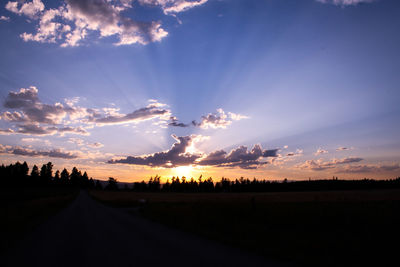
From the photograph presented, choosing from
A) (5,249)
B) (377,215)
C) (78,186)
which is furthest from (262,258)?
(78,186)

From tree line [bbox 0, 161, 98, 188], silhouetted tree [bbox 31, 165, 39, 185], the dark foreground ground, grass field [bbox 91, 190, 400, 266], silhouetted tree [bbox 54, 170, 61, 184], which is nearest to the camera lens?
the dark foreground ground

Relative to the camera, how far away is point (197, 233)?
13.4 meters

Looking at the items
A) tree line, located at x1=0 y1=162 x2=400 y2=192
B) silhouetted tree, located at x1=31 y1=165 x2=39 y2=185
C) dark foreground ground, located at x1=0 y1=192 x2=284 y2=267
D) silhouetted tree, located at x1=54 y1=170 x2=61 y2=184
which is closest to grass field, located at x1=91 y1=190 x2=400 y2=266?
dark foreground ground, located at x1=0 y1=192 x2=284 y2=267

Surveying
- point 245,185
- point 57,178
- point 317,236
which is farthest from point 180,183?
point 317,236

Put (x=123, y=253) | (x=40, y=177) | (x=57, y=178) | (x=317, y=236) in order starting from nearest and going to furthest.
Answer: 1. (x=123, y=253)
2. (x=317, y=236)
3. (x=40, y=177)
4. (x=57, y=178)

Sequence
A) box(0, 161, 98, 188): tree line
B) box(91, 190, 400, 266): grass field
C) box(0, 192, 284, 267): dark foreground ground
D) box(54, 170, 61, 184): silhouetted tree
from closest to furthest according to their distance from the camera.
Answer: box(0, 192, 284, 267): dark foreground ground → box(91, 190, 400, 266): grass field → box(0, 161, 98, 188): tree line → box(54, 170, 61, 184): silhouetted tree

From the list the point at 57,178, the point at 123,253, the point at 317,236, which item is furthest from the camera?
the point at 57,178

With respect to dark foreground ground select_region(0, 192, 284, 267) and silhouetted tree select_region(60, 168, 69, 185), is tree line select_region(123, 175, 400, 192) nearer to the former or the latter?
silhouetted tree select_region(60, 168, 69, 185)

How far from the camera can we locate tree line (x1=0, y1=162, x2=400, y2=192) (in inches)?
4307

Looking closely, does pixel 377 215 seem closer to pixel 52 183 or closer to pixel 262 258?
pixel 262 258

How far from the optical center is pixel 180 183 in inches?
6639

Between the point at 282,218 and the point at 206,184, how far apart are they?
15098cm

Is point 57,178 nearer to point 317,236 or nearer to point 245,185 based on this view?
point 245,185

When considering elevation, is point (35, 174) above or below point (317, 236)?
above
